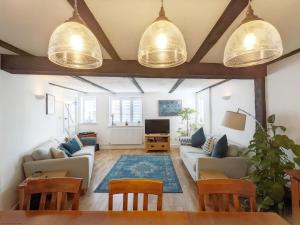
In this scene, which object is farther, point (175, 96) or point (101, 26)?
point (175, 96)

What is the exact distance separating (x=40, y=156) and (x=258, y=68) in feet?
12.6

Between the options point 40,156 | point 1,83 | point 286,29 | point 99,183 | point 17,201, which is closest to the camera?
point 286,29

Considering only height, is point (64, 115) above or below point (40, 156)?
above

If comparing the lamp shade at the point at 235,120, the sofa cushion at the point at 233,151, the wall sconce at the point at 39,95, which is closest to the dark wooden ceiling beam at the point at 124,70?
the lamp shade at the point at 235,120

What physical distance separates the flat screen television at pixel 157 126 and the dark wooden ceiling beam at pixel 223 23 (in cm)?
477

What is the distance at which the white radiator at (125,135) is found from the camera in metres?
7.50

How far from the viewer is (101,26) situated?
6.05 ft

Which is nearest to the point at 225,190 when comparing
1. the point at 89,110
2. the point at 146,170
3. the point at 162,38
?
the point at 162,38

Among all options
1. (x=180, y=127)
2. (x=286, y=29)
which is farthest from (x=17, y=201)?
(x=180, y=127)

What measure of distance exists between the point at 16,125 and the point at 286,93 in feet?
13.2

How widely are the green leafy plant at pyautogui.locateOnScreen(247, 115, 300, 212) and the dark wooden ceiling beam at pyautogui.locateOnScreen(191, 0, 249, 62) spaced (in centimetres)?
128

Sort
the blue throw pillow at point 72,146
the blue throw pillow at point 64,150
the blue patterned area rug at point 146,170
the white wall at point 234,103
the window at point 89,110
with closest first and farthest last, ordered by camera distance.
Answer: the white wall at point 234,103 → the blue patterned area rug at point 146,170 → the blue throw pillow at point 64,150 → the blue throw pillow at point 72,146 → the window at point 89,110

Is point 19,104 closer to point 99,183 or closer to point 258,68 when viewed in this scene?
point 99,183

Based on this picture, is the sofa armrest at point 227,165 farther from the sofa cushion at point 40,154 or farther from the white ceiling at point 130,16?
the sofa cushion at point 40,154
